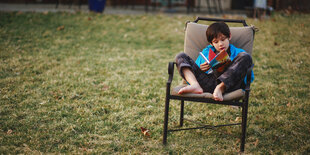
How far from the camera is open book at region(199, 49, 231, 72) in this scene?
259 cm

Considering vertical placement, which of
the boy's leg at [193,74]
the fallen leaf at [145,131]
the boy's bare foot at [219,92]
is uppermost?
the boy's leg at [193,74]

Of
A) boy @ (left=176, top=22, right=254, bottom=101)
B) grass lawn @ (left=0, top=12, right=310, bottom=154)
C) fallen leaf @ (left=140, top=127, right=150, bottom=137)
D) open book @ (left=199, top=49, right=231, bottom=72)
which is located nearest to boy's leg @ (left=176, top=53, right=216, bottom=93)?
boy @ (left=176, top=22, right=254, bottom=101)

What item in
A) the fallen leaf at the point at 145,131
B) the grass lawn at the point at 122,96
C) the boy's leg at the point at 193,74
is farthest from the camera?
the fallen leaf at the point at 145,131

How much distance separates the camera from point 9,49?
583cm

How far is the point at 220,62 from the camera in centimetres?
263

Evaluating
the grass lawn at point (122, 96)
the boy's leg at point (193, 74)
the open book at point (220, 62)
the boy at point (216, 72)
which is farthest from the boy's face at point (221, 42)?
the grass lawn at point (122, 96)

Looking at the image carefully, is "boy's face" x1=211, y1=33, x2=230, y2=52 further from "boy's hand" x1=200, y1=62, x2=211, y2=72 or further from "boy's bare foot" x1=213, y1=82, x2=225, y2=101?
"boy's bare foot" x1=213, y1=82, x2=225, y2=101

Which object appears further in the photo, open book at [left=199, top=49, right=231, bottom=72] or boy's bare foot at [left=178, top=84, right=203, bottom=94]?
open book at [left=199, top=49, right=231, bottom=72]

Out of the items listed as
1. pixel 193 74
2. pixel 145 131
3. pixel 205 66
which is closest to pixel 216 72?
pixel 205 66

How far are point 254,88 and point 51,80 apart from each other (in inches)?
130

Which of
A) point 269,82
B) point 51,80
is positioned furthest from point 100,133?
point 269,82

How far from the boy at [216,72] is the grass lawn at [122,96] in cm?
60

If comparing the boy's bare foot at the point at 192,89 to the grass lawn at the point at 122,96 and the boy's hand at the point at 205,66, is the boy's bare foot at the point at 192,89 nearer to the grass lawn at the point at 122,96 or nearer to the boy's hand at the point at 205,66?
the boy's hand at the point at 205,66

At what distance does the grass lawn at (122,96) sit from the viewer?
276 centimetres
